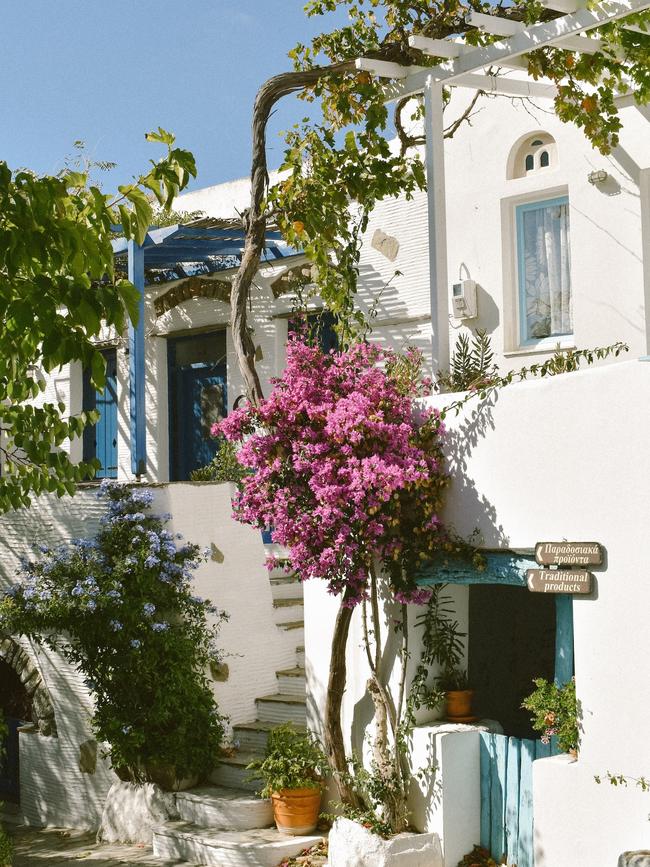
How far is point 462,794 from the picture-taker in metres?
7.41

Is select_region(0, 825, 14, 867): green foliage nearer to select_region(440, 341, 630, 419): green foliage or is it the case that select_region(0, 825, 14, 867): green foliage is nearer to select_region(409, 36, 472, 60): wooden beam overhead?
select_region(440, 341, 630, 419): green foliage

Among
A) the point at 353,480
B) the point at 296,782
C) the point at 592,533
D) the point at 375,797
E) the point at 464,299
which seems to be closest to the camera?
the point at 592,533

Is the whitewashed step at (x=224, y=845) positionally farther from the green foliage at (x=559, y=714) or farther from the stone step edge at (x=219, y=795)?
the green foliage at (x=559, y=714)

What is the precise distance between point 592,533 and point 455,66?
3452 millimetres

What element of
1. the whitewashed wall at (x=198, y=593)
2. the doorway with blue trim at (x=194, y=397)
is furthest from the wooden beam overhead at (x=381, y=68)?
the doorway with blue trim at (x=194, y=397)

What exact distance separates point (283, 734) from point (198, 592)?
73.2 inches

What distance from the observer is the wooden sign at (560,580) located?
21.4 ft

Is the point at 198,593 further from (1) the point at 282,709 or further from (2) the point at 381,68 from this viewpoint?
(2) the point at 381,68

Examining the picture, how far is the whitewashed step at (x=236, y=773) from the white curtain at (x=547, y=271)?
4320 mm

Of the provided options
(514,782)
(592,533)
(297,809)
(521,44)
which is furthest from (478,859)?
Answer: (521,44)

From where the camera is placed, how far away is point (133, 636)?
361 inches

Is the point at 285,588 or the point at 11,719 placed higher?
the point at 285,588

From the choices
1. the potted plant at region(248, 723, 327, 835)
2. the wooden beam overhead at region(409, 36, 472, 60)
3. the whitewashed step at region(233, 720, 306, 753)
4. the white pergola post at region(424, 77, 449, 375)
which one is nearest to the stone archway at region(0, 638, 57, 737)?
the whitewashed step at region(233, 720, 306, 753)

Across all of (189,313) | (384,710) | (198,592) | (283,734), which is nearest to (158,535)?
(198,592)
